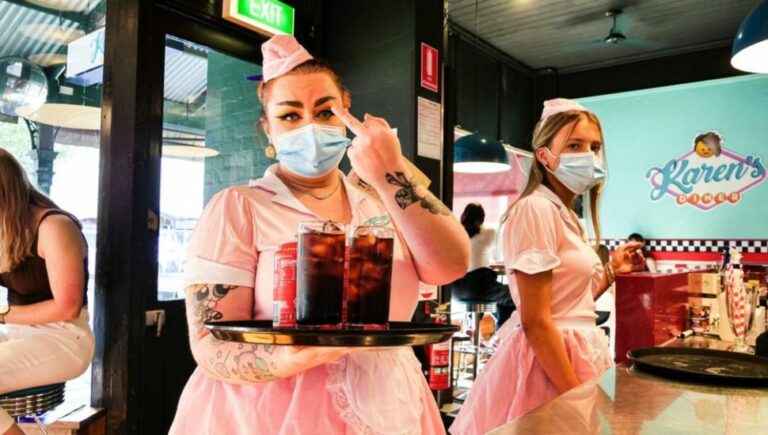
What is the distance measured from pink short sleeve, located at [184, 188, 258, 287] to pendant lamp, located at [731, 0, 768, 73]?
2.33 metres

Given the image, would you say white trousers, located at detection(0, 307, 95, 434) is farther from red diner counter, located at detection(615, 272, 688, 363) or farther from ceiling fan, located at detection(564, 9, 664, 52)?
ceiling fan, located at detection(564, 9, 664, 52)

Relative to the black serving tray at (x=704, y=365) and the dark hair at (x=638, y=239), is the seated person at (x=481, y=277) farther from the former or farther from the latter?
the black serving tray at (x=704, y=365)

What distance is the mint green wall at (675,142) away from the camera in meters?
6.64

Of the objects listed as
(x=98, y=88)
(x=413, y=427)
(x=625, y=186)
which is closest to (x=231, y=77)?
(x=98, y=88)

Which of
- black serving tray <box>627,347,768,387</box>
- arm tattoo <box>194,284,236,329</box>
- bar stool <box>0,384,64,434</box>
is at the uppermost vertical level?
arm tattoo <box>194,284,236,329</box>

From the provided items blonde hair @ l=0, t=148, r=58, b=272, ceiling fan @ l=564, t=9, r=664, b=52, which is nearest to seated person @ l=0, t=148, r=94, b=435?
blonde hair @ l=0, t=148, r=58, b=272

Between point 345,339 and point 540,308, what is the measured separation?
40.5 inches

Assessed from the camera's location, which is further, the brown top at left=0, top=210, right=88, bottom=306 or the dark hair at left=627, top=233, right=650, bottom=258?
the dark hair at left=627, top=233, right=650, bottom=258

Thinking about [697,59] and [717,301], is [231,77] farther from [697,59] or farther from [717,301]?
[697,59]

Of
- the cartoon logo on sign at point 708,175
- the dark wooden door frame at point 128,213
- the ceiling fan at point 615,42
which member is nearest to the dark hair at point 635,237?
the cartoon logo on sign at point 708,175

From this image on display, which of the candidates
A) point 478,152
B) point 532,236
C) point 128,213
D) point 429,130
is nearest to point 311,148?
point 532,236

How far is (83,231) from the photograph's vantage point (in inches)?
112

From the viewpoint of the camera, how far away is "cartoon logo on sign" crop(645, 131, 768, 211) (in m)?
6.69

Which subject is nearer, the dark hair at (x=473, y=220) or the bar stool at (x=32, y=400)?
the bar stool at (x=32, y=400)
